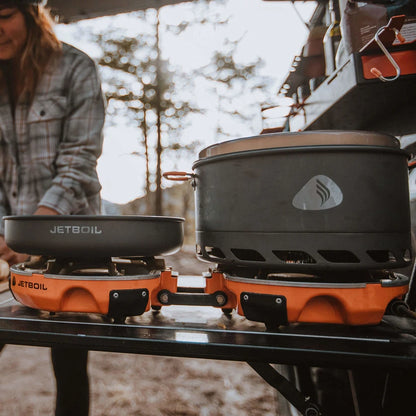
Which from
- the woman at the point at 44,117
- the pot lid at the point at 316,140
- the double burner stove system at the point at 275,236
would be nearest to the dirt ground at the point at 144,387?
the woman at the point at 44,117

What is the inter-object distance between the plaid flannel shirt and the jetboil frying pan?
622mm

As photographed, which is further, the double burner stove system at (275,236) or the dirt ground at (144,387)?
the dirt ground at (144,387)

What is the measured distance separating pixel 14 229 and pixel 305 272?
0.58m

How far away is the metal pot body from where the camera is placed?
1.77 feet

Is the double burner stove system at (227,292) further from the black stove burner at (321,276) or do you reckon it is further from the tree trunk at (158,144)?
the tree trunk at (158,144)

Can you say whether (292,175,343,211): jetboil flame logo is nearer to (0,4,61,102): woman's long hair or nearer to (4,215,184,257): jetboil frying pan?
(4,215,184,257): jetboil frying pan

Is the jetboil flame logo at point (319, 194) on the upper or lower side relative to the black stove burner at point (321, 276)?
upper

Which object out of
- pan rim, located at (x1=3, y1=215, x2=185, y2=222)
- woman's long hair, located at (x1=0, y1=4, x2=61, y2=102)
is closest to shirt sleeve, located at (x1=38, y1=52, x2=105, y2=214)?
woman's long hair, located at (x1=0, y1=4, x2=61, y2=102)

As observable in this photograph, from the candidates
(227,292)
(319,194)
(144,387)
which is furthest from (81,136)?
(144,387)

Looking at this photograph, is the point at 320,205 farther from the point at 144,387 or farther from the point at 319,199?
the point at 144,387

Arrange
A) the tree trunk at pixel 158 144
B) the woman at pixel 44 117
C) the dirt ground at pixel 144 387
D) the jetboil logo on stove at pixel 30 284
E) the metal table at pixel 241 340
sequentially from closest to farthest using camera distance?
the metal table at pixel 241 340 < the jetboil logo on stove at pixel 30 284 < the woman at pixel 44 117 < the dirt ground at pixel 144 387 < the tree trunk at pixel 158 144

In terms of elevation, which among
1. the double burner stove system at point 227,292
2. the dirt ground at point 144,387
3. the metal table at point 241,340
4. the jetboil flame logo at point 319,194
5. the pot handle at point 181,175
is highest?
the pot handle at point 181,175

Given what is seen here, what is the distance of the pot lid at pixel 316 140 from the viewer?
21.2 inches

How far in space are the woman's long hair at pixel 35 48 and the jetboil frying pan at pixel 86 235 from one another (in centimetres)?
97
